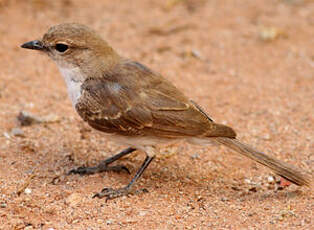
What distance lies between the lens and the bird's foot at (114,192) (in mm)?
5500

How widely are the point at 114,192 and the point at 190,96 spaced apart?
9.92 feet

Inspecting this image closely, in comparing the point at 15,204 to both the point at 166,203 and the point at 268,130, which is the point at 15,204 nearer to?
the point at 166,203

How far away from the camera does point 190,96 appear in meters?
8.15

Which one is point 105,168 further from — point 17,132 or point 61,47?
point 61,47

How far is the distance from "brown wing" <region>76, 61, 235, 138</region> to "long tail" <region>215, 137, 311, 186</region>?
116mm

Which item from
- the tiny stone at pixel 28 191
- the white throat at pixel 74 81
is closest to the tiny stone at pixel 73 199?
the tiny stone at pixel 28 191

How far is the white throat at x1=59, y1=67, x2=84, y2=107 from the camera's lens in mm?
5805

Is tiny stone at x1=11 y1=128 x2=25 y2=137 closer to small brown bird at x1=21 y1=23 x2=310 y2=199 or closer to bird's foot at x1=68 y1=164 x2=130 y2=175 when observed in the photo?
bird's foot at x1=68 y1=164 x2=130 y2=175

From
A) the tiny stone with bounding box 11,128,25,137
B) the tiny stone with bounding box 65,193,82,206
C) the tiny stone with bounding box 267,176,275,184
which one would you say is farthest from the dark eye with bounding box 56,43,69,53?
the tiny stone with bounding box 267,176,275,184

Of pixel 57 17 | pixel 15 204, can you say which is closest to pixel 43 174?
pixel 15 204

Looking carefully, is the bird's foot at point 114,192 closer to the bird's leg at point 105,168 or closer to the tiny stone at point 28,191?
the bird's leg at point 105,168

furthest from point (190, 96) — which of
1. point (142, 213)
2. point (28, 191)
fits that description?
point (28, 191)

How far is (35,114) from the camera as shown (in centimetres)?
731

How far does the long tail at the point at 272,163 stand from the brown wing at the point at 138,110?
116 mm
